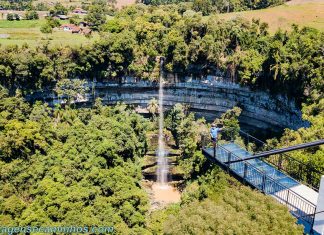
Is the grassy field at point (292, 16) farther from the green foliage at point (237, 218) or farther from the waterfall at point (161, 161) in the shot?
the green foliage at point (237, 218)

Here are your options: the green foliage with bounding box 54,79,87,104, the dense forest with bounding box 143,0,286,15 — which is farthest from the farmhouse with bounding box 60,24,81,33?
the dense forest with bounding box 143,0,286,15

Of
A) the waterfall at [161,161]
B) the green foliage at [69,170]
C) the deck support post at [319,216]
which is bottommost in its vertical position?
the waterfall at [161,161]

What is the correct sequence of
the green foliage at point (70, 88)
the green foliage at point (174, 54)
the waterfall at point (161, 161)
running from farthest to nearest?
the green foliage at point (70, 88) → the waterfall at point (161, 161) → the green foliage at point (174, 54)

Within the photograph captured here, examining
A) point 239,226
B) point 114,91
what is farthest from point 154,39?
point 239,226

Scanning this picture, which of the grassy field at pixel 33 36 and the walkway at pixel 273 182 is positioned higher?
the grassy field at pixel 33 36

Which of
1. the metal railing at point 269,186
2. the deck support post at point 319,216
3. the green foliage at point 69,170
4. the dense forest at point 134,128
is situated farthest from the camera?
the green foliage at point 69,170

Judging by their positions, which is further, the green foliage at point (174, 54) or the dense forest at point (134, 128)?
the green foliage at point (174, 54)

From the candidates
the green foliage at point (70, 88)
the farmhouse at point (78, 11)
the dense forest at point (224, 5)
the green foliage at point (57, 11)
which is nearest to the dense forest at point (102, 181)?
the green foliage at point (70, 88)

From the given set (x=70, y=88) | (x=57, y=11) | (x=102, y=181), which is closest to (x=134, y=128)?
(x=70, y=88)
